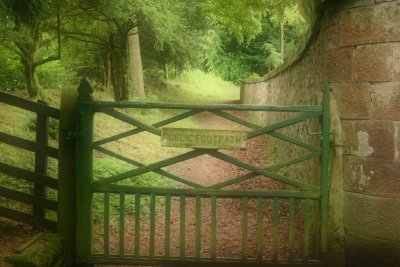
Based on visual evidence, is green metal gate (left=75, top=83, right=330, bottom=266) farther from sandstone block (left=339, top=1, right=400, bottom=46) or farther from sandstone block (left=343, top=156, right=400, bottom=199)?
sandstone block (left=339, top=1, right=400, bottom=46)

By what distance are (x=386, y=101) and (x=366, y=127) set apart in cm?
32

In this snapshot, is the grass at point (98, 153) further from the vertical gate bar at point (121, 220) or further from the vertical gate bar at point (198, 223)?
the vertical gate bar at point (198, 223)

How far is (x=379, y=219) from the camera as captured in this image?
4.20 meters

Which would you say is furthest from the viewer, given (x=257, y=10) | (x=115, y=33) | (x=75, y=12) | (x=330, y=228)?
(x=257, y=10)

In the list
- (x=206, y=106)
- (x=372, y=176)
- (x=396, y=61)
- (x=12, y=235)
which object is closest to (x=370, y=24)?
(x=396, y=61)

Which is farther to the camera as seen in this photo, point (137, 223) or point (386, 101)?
point (137, 223)

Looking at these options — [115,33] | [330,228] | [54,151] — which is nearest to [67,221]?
[54,151]

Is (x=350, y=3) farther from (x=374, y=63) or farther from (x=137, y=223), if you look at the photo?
(x=137, y=223)

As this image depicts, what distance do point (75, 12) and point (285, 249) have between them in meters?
9.67

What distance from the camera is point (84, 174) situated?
4.45 meters

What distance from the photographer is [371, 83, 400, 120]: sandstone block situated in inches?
159

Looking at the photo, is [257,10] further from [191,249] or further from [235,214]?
[191,249]

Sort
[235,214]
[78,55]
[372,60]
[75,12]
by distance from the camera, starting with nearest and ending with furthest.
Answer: [372,60] → [235,214] → [75,12] → [78,55]

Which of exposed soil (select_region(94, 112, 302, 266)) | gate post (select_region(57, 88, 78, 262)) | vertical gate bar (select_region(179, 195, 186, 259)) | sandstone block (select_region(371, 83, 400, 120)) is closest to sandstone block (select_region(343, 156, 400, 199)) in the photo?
sandstone block (select_region(371, 83, 400, 120))
